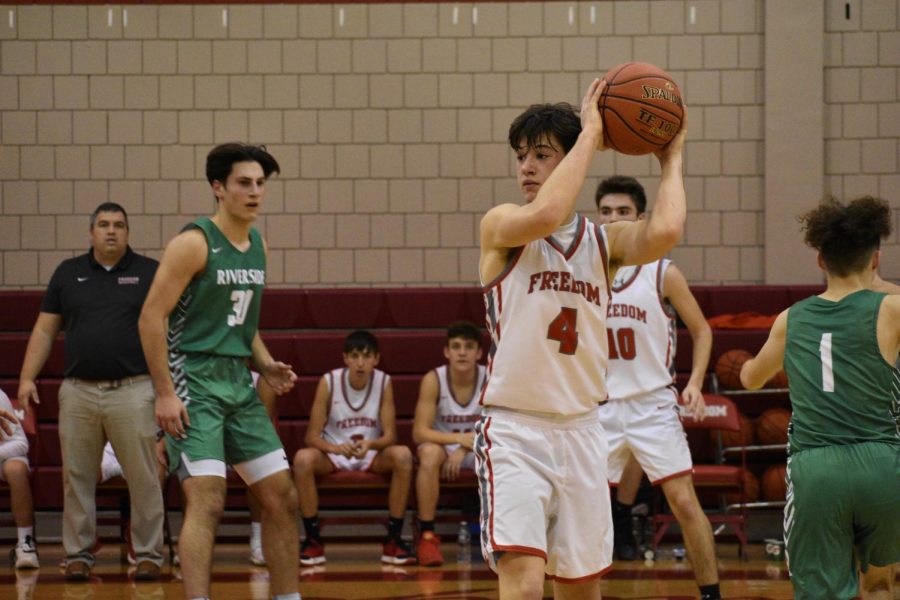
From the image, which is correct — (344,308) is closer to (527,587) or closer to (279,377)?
(279,377)

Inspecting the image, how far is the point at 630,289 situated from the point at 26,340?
14.9 feet

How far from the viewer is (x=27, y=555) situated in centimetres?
709

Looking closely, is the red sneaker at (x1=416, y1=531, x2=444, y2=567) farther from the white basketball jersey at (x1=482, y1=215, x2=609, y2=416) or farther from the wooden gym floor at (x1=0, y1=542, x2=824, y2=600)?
the white basketball jersey at (x1=482, y1=215, x2=609, y2=416)

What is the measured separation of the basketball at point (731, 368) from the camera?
7965mm

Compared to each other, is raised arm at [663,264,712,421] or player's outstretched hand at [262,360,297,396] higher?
raised arm at [663,264,712,421]

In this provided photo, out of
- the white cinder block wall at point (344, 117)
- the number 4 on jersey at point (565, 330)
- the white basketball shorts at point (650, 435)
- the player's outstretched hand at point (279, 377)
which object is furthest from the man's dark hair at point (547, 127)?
the white cinder block wall at point (344, 117)

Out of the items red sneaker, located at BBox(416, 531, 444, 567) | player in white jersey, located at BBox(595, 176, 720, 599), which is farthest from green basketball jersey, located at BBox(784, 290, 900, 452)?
red sneaker, located at BBox(416, 531, 444, 567)

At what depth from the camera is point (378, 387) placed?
781cm

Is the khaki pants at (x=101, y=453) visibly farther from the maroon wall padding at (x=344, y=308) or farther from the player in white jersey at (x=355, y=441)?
the maroon wall padding at (x=344, y=308)

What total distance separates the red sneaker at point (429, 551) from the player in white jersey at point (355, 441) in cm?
12

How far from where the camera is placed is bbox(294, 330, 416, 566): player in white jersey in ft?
24.2

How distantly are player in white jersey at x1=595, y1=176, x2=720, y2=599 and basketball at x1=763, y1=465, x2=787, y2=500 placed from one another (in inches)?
77.5

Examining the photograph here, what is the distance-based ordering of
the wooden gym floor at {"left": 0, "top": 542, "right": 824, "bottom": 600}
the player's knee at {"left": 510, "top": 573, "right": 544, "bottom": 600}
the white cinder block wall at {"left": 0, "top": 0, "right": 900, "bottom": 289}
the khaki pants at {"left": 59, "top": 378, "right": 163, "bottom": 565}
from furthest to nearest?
the white cinder block wall at {"left": 0, "top": 0, "right": 900, "bottom": 289} < the khaki pants at {"left": 59, "top": 378, "right": 163, "bottom": 565} < the wooden gym floor at {"left": 0, "top": 542, "right": 824, "bottom": 600} < the player's knee at {"left": 510, "top": 573, "right": 544, "bottom": 600}

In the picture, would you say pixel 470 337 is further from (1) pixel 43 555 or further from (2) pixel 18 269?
(2) pixel 18 269
